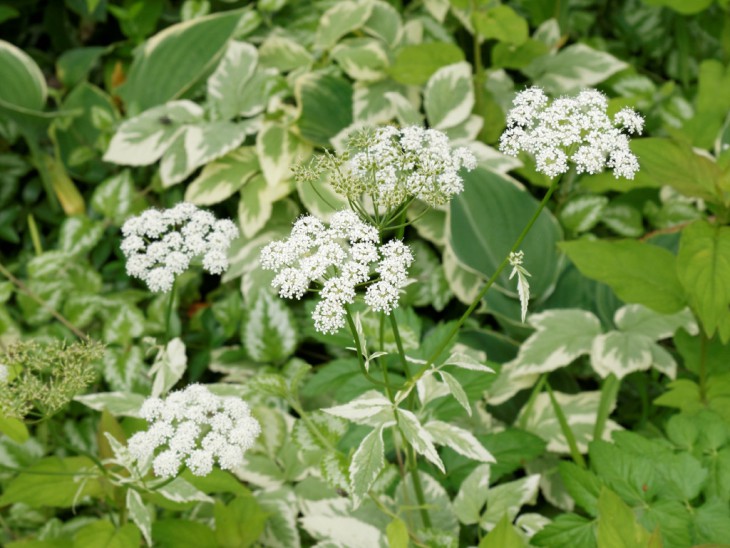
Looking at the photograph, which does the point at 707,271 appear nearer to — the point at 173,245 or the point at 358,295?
the point at 358,295

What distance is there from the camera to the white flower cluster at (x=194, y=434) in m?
1.03

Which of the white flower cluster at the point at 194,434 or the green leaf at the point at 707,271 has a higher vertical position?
the green leaf at the point at 707,271

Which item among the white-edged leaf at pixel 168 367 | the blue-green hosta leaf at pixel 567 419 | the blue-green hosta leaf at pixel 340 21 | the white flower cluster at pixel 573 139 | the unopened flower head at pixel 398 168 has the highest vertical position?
the white flower cluster at pixel 573 139

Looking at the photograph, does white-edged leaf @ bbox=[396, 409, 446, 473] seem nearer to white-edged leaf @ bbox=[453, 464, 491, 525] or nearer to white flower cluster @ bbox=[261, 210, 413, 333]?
white flower cluster @ bbox=[261, 210, 413, 333]

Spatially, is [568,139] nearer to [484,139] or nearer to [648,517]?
[648,517]

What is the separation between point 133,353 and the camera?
64.7 inches

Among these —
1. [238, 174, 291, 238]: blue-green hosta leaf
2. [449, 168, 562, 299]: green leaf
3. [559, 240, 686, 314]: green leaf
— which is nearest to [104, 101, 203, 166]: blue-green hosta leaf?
[238, 174, 291, 238]: blue-green hosta leaf

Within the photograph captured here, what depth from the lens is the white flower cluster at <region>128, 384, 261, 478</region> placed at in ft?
3.38

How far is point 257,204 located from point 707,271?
42.2 inches

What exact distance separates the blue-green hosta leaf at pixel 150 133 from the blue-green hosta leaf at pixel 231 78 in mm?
59

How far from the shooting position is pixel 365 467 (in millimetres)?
966

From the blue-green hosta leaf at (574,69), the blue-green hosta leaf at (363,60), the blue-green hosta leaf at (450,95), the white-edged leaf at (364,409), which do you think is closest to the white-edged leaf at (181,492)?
the white-edged leaf at (364,409)

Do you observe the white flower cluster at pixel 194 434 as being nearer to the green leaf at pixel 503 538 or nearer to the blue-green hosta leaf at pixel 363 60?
the green leaf at pixel 503 538

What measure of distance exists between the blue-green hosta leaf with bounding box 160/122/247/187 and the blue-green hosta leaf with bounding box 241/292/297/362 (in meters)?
0.44
